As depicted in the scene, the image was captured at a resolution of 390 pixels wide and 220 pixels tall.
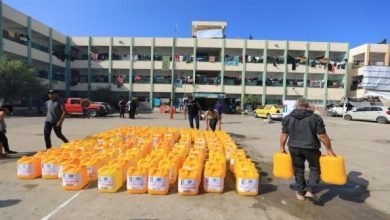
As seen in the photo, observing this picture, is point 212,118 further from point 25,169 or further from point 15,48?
point 15,48

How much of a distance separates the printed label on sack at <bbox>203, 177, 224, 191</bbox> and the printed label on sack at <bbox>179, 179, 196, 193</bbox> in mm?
295

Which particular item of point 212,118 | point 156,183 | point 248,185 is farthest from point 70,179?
point 212,118

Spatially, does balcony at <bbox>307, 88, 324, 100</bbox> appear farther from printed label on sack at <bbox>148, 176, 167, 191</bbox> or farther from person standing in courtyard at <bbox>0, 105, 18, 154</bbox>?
printed label on sack at <bbox>148, 176, 167, 191</bbox>

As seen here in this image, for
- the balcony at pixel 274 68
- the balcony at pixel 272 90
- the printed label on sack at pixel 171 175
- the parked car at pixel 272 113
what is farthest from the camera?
the balcony at pixel 272 90

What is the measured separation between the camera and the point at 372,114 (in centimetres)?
2753

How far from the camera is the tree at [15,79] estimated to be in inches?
1099

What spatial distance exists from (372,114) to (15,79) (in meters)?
32.6

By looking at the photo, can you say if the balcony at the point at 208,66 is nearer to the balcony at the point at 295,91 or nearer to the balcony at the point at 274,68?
the balcony at the point at 274,68

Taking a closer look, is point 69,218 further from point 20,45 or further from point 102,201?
point 20,45

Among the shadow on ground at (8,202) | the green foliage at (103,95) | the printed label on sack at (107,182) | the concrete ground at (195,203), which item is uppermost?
the green foliage at (103,95)

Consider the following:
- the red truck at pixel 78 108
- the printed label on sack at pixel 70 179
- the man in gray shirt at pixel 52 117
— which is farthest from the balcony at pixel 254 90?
the printed label on sack at pixel 70 179

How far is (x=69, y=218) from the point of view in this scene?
4230mm

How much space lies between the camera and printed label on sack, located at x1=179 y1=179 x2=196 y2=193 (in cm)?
521

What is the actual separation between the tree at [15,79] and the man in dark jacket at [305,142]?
29.5 meters
